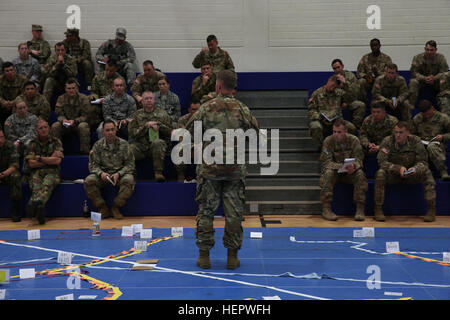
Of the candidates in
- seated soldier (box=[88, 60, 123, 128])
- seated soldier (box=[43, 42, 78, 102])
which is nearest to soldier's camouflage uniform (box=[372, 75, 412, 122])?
seated soldier (box=[88, 60, 123, 128])

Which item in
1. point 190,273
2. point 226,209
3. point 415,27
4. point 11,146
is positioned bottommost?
point 190,273

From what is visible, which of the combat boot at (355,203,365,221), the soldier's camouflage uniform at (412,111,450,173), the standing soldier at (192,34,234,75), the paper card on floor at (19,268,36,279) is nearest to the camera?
the paper card on floor at (19,268,36,279)

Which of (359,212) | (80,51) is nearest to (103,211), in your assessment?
(359,212)

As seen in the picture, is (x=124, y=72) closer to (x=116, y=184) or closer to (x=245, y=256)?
(x=116, y=184)

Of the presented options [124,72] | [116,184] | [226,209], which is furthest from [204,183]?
[124,72]

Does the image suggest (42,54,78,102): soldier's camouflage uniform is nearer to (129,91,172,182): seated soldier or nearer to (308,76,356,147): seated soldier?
(129,91,172,182): seated soldier

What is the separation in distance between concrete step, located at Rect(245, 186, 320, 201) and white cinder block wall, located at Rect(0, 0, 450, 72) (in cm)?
446

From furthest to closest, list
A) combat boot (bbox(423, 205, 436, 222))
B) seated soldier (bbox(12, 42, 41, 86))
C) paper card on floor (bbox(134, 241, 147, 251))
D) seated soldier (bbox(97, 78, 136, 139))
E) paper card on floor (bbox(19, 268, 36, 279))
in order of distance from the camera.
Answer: seated soldier (bbox(12, 42, 41, 86)) < seated soldier (bbox(97, 78, 136, 139)) < combat boot (bbox(423, 205, 436, 222)) < paper card on floor (bbox(134, 241, 147, 251)) < paper card on floor (bbox(19, 268, 36, 279))

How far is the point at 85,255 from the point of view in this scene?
19.8ft

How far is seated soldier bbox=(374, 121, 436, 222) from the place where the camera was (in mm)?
8234

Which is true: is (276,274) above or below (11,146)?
below

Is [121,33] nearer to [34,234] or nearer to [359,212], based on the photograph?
[34,234]

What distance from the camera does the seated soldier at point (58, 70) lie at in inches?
428

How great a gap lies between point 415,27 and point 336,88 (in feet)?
12.3
